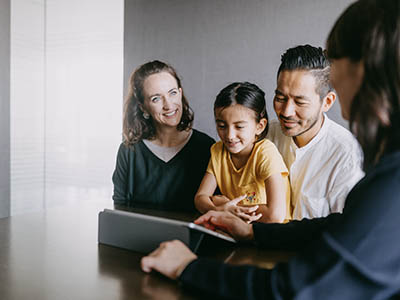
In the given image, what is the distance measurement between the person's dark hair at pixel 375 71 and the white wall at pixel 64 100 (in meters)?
2.21

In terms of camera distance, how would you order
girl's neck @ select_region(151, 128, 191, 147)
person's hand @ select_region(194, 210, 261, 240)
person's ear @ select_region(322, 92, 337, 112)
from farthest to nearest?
girl's neck @ select_region(151, 128, 191, 147)
person's ear @ select_region(322, 92, 337, 112)
person's hand @ select_region(194, 210, 261, 240)

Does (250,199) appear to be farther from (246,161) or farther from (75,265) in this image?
(75,265)

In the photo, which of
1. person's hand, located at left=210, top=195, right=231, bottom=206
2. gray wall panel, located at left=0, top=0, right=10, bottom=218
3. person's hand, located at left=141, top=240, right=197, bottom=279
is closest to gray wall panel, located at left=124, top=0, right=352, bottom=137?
person's hand, located at left=210, top=195, right=231, bottom=206

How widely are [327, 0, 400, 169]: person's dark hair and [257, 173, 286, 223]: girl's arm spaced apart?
1.07m

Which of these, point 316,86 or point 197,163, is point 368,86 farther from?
point 197,163

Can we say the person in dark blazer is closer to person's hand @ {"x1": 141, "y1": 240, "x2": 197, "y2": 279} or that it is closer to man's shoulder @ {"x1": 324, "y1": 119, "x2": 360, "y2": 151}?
person's hand @ {"x1": 141, "y1": 240, "x2": 197, "y2": 279}

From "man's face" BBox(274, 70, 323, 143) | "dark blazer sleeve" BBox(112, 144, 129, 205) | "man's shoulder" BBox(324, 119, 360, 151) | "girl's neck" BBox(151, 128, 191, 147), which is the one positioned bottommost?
"dark blazer sleeve" BBox(112, 144, 129, 205)

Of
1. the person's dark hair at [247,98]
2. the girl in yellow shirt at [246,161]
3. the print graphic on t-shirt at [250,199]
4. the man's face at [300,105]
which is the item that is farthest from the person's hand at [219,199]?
the man's face at [300,105]

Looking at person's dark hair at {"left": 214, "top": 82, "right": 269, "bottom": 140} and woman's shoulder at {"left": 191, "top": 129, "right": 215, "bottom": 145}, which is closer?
person's dark hair at {"left": 214, "top": 82, "right": 269, "bottom": 140}

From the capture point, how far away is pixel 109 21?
281 centimetres

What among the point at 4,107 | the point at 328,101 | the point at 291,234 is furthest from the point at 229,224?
the point at 4,107

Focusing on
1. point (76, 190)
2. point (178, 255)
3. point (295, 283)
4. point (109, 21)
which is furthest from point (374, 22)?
point (76, 190)

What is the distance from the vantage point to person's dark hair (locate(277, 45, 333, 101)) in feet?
5.96

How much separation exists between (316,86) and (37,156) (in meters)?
2.81
